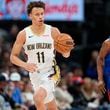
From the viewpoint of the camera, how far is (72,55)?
1931 cm

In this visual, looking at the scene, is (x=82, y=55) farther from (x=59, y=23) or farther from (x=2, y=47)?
(x=2, y=47)

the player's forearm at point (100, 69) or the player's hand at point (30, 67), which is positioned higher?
the player's hand at point (30, 67)

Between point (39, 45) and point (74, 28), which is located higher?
point (39, 45)

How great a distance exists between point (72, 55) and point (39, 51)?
28.7ft

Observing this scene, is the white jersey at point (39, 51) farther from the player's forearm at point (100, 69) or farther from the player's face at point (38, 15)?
the player's forearm at point (100, 69)

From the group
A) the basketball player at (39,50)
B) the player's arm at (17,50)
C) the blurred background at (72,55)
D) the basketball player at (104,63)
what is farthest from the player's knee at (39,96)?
the blurred background at (72,55)

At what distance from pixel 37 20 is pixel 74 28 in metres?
9.47

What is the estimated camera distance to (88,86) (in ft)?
53.1

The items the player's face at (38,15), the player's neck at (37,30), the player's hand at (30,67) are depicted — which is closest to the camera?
the player's hand at (30,67)

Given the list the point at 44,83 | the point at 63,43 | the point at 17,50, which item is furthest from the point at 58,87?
the point at 17,50

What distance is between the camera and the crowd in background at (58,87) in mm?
13530

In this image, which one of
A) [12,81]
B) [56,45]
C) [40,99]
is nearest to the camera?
[40,99]

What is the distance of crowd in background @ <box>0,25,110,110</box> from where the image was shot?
1353 cm

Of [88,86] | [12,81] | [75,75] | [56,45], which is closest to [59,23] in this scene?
[75,75]
